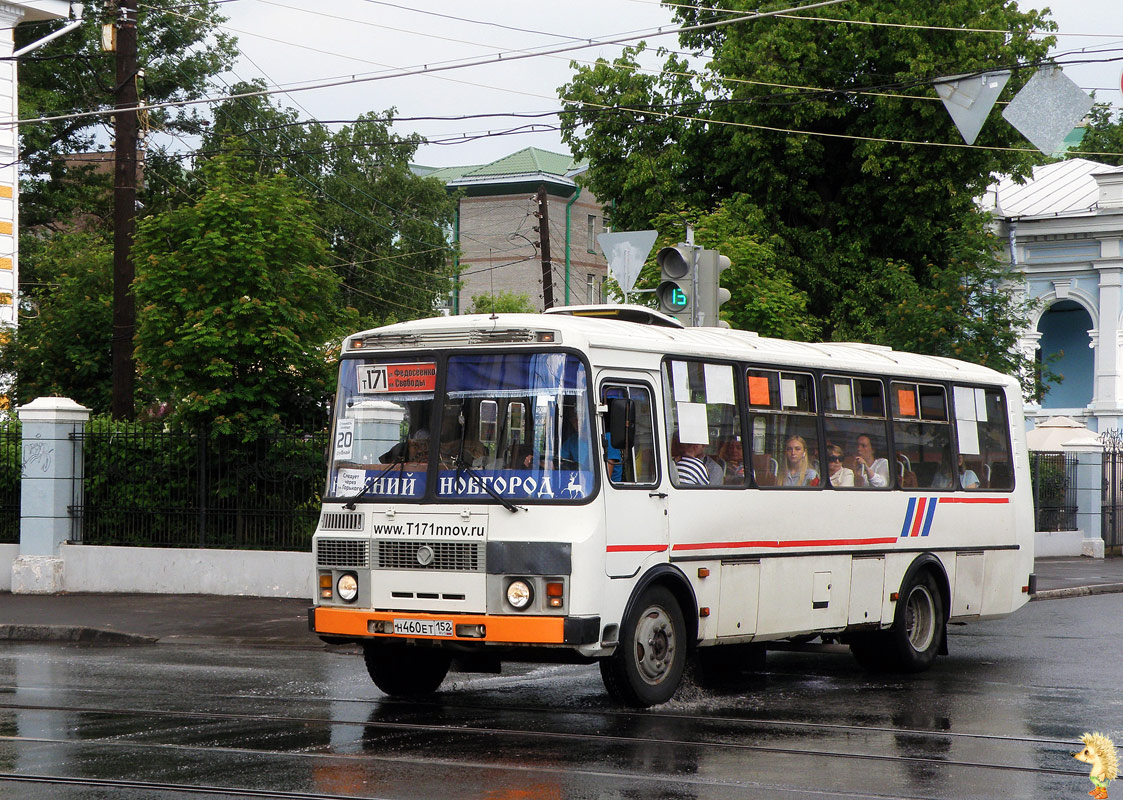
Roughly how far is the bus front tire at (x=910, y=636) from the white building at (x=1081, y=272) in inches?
1002

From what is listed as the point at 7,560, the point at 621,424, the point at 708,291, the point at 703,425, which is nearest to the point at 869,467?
the point at 703,425

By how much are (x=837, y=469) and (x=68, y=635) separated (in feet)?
27.5

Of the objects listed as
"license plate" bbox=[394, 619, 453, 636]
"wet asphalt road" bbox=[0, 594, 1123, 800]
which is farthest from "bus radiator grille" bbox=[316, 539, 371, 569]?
"wet asphalt road" bbox=[0, 594, 1123, 800]

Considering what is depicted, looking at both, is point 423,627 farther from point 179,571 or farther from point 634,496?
point 179,571

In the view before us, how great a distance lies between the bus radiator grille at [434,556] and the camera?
390 inches

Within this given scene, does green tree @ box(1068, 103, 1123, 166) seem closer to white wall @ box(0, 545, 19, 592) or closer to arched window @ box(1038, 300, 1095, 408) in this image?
arched window @ box(1038, 300, 1095, 408)

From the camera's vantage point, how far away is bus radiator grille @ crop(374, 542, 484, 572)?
32.5 ft

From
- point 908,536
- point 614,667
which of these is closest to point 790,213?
point 908,536

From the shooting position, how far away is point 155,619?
1675 cm

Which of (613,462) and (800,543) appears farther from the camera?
(800,543)

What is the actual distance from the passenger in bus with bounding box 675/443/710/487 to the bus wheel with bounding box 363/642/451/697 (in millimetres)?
2141

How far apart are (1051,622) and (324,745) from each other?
11.4 metres

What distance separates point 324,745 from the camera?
8.73 meters

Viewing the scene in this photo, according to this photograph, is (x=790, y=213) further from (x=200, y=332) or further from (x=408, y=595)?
(x=408, y=595)
